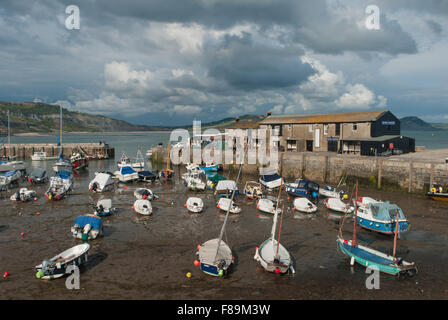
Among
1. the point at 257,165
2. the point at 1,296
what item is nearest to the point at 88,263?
the point at 1,296

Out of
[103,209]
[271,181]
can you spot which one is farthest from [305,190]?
[103,209]

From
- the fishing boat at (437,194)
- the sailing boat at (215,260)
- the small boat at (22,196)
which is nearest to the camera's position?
the sailing boat at (215,260)

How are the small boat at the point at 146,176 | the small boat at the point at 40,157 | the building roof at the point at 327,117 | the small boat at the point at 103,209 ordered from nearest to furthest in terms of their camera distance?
the small boat at the point at 103,209 → the small boat at the point at 146,176 → the building roof at the point at 327,117 → the small boat at the point at 40,157

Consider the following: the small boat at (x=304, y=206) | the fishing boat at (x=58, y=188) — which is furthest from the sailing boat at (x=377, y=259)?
the fishing boat at (x=58, y=188)

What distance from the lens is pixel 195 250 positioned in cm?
1927

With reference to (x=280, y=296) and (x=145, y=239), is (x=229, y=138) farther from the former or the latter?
(x=280, y=296)

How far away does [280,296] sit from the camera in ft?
45.8

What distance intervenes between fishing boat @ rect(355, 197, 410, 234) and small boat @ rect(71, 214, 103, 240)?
19458 mm

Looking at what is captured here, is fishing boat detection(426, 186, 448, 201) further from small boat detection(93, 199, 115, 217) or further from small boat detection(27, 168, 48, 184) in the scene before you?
small boat detection(27, 168, 48, 184)

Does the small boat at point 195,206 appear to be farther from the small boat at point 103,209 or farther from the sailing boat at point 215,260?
the sailing boat at point 215,260

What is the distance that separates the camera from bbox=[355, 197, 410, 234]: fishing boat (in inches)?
868

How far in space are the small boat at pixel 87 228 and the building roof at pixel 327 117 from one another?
132ft

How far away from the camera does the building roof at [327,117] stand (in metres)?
47.7

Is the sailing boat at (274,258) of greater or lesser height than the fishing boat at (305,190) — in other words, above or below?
below
